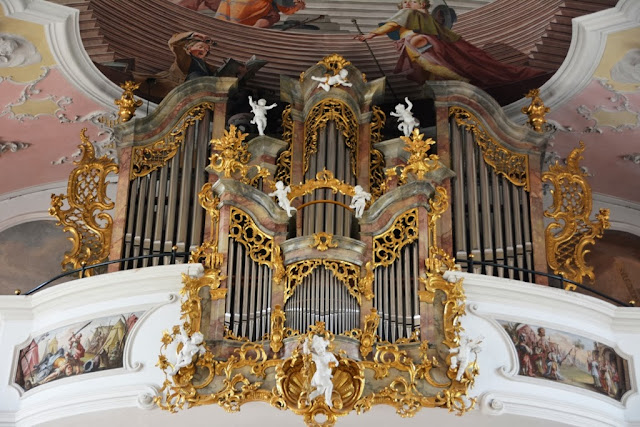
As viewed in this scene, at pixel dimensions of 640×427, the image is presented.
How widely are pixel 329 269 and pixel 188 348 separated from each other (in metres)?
1.68

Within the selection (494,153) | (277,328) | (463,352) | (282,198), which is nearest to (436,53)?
(494,153)

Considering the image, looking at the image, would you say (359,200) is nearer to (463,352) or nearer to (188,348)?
(463,352)

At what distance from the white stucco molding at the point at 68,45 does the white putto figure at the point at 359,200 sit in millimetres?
4380

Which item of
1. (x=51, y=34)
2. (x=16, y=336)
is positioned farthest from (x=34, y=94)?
(x=16, y=336)

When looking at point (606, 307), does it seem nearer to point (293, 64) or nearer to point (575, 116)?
point (575, 116)

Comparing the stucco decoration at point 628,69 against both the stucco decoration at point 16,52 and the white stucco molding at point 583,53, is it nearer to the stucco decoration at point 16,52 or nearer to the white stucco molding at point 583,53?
the white stucco molding at point 583,53

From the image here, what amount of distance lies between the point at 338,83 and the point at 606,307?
169 inches

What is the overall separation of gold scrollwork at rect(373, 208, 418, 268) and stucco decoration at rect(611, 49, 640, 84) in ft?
12.7

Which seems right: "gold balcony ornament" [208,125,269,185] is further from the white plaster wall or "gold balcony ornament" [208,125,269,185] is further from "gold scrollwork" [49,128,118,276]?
"gold scrollwork" [49,128,118,276]

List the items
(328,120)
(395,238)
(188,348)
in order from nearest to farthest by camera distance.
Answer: (188,348) → (395,238) → (328,120)

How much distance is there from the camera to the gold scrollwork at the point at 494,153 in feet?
47.0

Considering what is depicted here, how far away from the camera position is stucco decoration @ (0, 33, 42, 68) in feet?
47.0

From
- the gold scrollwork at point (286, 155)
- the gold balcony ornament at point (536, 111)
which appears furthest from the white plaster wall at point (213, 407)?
the gold balcony ornament at point (536, 111)

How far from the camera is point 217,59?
51.2 ft
